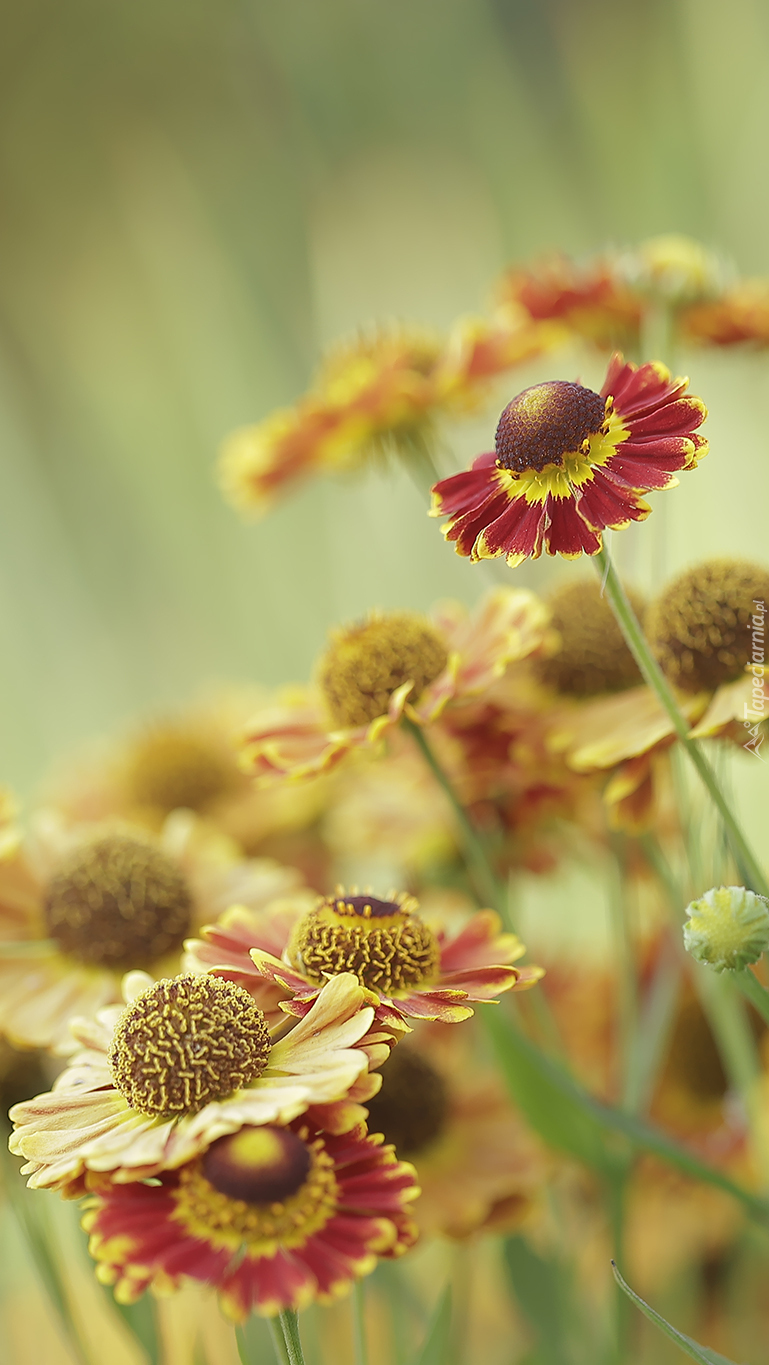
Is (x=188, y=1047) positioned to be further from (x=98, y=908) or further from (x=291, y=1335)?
(x=98, y=908)

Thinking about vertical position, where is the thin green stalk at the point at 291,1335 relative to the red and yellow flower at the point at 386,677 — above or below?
below

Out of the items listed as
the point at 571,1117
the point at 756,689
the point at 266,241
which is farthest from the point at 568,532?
the point at 266,241

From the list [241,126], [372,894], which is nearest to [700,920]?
[372,894]

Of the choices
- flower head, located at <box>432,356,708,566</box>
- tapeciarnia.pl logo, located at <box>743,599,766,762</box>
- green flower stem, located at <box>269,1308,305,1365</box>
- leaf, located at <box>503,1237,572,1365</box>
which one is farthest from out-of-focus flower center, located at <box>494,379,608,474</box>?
leaf, located at <box>503,1237,572,1365</box>

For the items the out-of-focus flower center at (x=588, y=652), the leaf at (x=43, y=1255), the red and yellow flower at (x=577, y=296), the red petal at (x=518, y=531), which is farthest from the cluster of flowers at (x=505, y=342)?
the leaf at (x=43, y=1255)

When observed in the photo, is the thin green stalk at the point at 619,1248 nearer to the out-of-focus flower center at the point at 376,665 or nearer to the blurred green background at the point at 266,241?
the out-of-focus flower center at the point at 376,665

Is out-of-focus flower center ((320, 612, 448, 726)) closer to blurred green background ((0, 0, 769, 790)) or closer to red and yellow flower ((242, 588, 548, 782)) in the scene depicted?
red and yellow flower ((242, 588, 548, 782))
